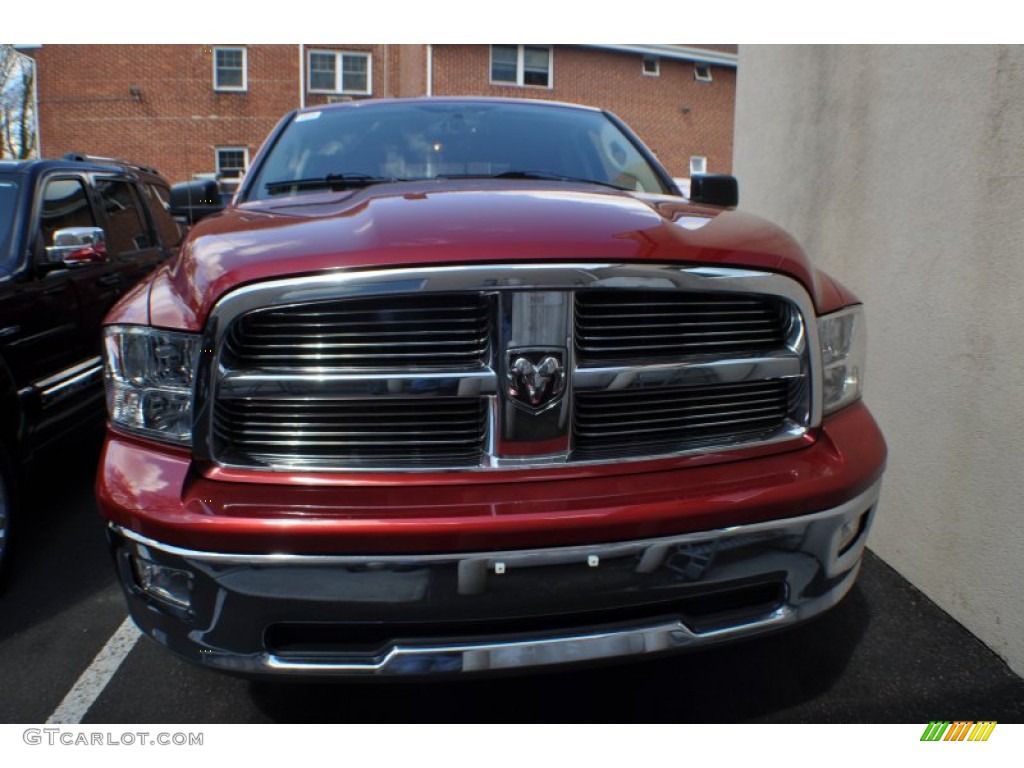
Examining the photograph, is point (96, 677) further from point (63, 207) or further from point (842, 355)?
Answer: point (63, 207)

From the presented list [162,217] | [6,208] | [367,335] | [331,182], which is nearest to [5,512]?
[6,208]

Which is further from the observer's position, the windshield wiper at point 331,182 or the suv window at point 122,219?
the suv window at point 122,219

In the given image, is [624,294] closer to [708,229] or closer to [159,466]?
[708,229]

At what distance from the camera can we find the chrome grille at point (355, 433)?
1808mm

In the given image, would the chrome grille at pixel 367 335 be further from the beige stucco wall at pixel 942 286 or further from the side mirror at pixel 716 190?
the beige stucco wall at pixel 942 286

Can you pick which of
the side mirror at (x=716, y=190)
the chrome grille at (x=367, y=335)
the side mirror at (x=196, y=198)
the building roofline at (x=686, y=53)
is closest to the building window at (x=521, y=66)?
the building roofline at (x=686, y=53)

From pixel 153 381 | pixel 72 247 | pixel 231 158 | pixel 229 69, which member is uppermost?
pixel 229 69

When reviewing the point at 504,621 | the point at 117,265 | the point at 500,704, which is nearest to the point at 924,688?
the point at 500,704

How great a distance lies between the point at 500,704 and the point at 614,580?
0.86 metres

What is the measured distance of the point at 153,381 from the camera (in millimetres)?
1861

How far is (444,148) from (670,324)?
169 centimetres

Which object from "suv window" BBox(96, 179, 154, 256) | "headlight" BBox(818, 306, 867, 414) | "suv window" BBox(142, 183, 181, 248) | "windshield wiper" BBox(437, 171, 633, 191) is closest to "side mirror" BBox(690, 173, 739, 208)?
"windshield wiper" BBox(437, 171, 633, 191)
